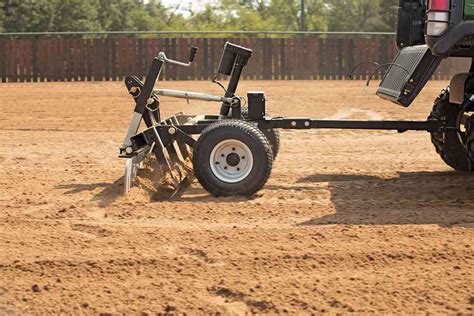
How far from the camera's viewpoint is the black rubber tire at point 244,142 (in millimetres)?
8023

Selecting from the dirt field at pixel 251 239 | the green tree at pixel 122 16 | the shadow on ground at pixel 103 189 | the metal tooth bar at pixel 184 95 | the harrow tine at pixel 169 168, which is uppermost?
the green tree at pixel 122 16

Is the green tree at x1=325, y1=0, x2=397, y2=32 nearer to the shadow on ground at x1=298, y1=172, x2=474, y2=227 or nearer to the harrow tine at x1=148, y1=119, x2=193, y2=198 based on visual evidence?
the shadow on ground at x1=298, y1=172, x2=474, y2=227

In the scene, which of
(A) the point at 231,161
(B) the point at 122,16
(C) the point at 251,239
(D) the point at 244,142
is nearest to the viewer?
(C) the point at 251,239

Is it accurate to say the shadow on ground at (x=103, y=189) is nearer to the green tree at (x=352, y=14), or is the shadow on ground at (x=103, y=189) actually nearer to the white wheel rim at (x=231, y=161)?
the white wheel rim at (x=231, y=161)

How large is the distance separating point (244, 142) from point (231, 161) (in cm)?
Result: 25

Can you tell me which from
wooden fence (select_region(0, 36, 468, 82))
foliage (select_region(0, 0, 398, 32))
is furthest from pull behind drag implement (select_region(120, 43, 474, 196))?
foliage (select_region(0, 0, 398, 32))

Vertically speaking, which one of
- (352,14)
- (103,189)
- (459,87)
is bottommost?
(103,189)

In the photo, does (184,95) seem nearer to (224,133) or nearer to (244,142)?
(224,133)

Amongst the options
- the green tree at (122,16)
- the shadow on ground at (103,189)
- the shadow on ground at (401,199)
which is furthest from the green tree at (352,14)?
the shadow on ground at (103,189)

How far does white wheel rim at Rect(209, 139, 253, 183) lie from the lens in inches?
318

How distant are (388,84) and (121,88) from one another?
51.8ft

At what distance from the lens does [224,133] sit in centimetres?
805

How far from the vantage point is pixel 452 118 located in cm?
902

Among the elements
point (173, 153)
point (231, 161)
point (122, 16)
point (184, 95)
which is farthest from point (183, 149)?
point (122, 16)
